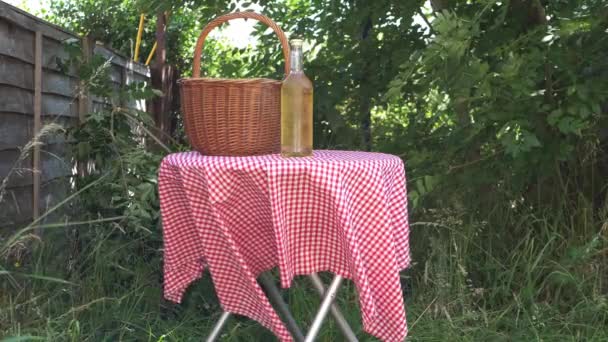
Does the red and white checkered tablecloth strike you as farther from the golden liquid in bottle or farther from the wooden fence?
the wooden fence

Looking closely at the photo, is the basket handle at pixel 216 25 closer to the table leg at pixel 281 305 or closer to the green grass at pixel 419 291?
the table leg at pixel 281 305

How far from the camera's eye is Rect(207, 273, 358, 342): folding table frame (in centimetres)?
254

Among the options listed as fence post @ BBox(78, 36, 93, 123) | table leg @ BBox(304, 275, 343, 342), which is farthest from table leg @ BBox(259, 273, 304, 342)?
fence post @ BBox(78, 36, 93, 123)

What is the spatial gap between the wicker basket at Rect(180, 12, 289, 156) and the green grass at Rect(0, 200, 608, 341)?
807mm

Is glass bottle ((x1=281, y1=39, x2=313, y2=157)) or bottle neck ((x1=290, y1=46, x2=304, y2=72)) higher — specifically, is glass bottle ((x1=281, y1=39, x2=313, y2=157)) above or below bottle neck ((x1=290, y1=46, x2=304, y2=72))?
below

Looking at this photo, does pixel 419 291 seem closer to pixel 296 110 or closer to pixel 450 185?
pixel 450 185

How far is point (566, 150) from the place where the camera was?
340 cm

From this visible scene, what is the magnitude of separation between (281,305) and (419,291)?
90cm

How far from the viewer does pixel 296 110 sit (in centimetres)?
264

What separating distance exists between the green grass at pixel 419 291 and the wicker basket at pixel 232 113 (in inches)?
31.8

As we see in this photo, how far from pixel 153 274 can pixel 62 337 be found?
0.78 m

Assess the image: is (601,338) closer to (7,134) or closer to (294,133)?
(294,133)

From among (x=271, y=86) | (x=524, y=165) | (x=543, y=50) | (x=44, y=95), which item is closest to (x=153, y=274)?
(x=44, y=95)

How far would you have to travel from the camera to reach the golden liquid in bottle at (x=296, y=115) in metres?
2.62
